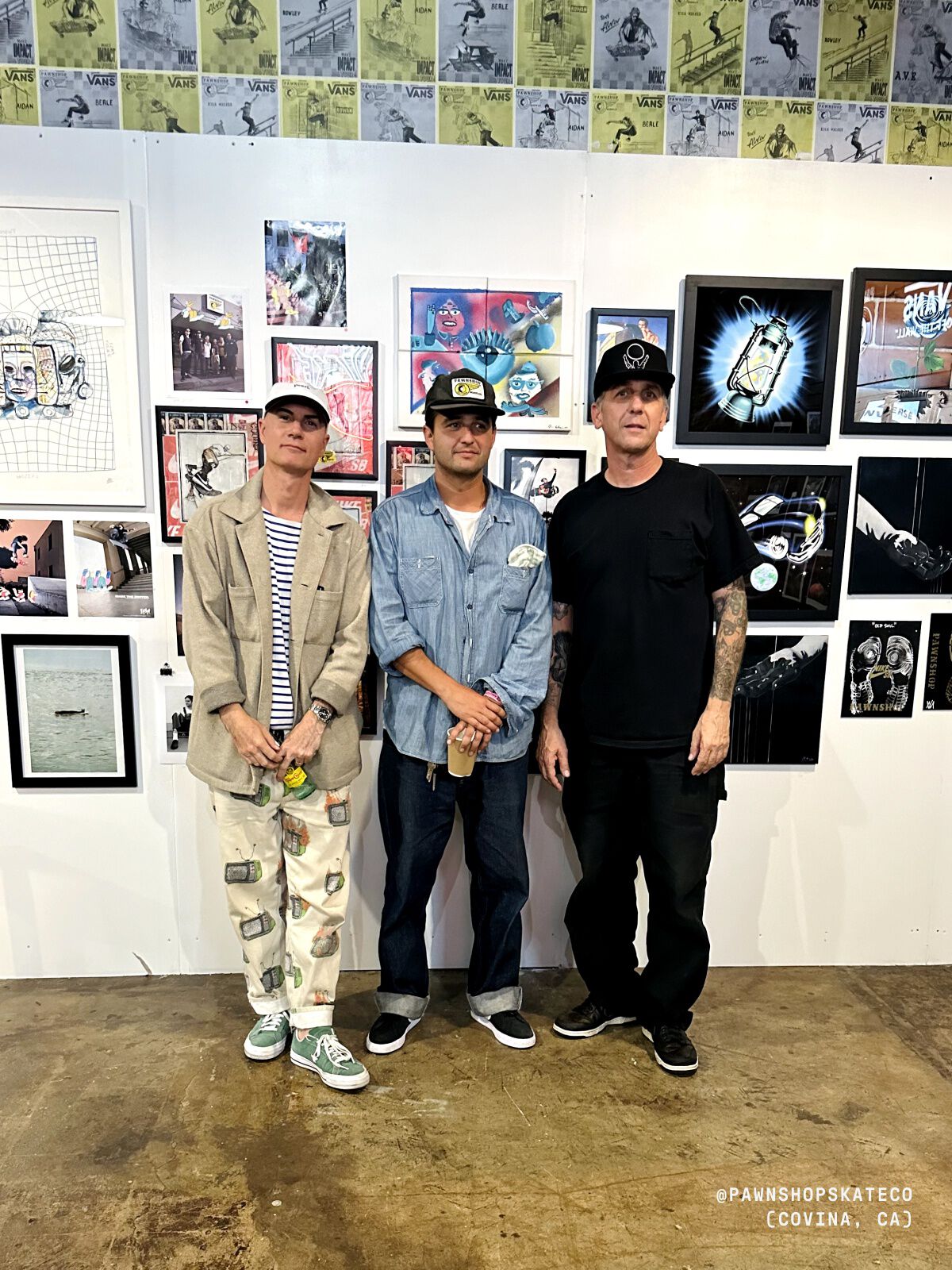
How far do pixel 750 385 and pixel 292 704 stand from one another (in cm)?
175

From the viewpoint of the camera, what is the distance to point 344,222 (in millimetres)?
2547

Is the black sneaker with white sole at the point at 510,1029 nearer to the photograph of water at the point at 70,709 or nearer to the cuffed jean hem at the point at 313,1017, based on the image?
the cuffed jean hem at the point at 313,1017

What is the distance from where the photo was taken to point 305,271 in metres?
2.55

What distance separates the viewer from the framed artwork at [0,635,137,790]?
8.79 ft

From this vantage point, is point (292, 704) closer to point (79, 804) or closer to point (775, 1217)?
point (79, 804)

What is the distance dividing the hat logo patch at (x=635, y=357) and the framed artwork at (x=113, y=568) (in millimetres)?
1560

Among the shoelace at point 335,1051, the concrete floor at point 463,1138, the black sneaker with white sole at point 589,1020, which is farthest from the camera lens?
the black sneaker with white sole at point 589,1020

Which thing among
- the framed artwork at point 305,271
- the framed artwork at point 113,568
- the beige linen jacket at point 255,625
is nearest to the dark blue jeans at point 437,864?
the beige linen jacket at point 255,625

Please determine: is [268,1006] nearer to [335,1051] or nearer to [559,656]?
[335,1051]

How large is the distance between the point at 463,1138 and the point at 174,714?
1.51 m


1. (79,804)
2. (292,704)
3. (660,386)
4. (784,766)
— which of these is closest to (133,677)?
(79,804)

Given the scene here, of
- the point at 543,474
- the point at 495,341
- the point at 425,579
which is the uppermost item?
the point at 495,341

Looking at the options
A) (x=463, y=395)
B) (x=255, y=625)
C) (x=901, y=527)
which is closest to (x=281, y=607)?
(x=255, y=625)

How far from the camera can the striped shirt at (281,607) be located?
2.22 metres
